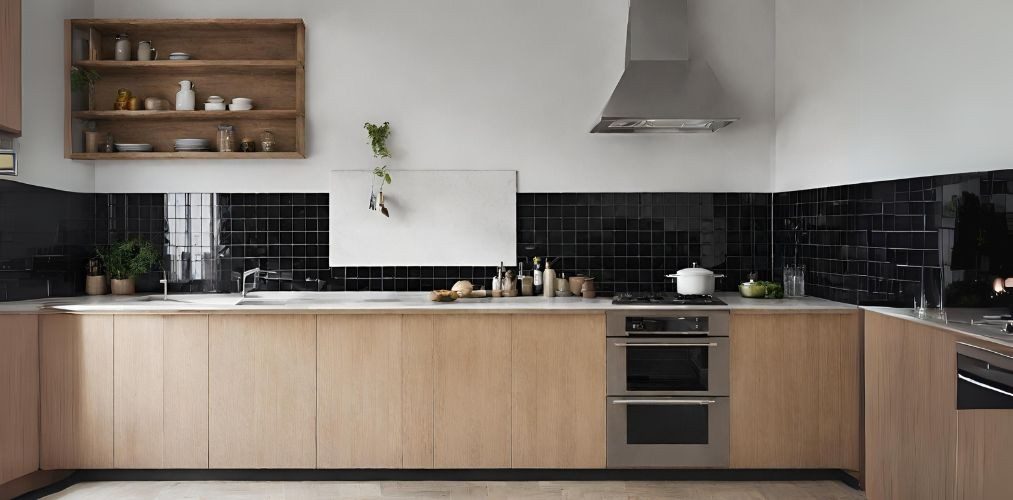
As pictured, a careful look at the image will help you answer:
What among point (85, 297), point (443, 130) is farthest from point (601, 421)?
point (85, 297)

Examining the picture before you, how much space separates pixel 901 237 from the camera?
3.30 metres

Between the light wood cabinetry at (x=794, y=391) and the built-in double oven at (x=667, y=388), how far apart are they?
0.29 feet

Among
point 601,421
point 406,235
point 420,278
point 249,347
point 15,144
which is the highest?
point 15,144

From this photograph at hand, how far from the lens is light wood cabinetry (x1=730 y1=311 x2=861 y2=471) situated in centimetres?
358

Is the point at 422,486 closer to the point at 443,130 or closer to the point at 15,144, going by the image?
the point at 443,130

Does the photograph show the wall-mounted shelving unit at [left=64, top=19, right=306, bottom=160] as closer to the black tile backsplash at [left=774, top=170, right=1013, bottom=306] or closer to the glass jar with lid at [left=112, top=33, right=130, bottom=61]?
the glass jar with lid at [left=112, top=33, right=130, bottom=61]

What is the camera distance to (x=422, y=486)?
3637mm

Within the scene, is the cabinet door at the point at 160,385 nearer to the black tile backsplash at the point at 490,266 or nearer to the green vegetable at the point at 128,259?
the green vegetable at the point at 128,259

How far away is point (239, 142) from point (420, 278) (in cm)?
136

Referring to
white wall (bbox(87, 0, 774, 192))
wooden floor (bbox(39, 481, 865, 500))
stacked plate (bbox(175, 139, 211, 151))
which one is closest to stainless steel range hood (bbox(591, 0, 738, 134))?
white wall (bbox(87, 0, 774, 192))

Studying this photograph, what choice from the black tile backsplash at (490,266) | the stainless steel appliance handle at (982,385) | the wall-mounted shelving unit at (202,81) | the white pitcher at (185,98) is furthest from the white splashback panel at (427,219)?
the stainless steel appliance handle at (982,385)

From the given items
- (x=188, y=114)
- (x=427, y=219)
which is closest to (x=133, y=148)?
(x=188, y=114)

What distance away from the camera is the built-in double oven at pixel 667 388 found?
3.62 metres

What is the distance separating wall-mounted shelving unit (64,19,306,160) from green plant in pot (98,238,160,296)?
0.54m
